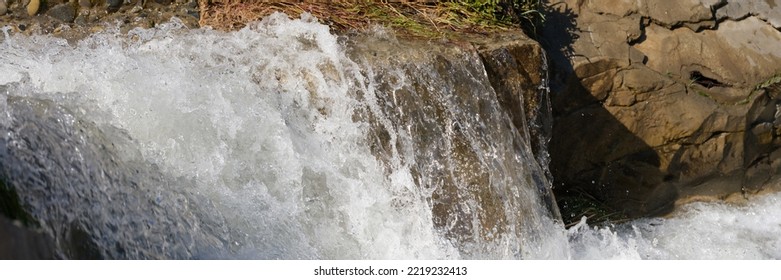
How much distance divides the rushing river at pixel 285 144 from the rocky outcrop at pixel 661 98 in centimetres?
97

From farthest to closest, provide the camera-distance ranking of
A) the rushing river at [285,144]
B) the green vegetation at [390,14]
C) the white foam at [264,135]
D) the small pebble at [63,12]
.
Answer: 1. the small pebble at [63,12]
2. the green vegetation at [390,14]
3. the white foam at [264,135]
4. the rushing river at [285,144]

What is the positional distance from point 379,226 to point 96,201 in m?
1.22

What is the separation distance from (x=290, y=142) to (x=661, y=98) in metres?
2.38

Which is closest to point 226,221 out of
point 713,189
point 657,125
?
point 657,125

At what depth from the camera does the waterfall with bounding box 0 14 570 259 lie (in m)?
3.72

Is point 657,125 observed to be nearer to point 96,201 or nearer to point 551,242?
point 551,242

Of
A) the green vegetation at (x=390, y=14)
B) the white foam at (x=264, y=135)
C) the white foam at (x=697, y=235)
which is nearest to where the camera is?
the white foam at (x=264, y=135)

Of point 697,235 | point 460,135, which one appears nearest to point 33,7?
point 460,135

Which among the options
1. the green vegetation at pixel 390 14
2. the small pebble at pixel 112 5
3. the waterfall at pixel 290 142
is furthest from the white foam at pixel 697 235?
the small pebble at pixel 112 5

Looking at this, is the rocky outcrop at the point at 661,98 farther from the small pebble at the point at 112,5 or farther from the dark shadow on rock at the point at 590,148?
the small pebble at the point at 112,5

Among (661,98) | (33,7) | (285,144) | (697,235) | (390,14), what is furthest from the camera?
(661,98)

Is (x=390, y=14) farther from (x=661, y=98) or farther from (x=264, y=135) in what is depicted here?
(x=661, y=98)

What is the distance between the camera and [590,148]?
18.6 ft

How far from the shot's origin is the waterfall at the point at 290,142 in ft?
12.2
